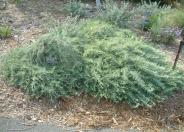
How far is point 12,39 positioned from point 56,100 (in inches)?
59.7

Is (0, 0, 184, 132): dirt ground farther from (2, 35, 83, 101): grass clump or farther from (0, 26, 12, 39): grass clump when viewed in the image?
(0, 26, 12, 39): grass clump

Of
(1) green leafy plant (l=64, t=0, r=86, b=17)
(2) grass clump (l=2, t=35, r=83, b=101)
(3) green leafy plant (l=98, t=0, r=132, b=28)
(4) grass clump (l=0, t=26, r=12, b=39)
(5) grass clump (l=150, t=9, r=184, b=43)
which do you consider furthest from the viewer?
(1) green leafy plant (l=64, t=0, r=86, b=17)

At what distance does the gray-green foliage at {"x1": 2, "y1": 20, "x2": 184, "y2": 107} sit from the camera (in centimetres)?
528

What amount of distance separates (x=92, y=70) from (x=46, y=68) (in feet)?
1.75

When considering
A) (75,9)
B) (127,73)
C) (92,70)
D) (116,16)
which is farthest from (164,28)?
A: (92,70)

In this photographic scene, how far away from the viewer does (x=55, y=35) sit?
5590 mm

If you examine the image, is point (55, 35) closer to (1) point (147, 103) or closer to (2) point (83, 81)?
(2) point (83, 81)

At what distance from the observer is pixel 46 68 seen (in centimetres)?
541

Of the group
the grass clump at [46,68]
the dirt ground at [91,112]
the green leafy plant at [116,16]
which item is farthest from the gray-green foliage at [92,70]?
the green leafy plant at [116,16]

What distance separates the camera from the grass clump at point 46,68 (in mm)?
5270

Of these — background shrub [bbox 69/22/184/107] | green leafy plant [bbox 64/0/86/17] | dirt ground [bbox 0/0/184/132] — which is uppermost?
green leafy plant [bbox 64/0/86/17]

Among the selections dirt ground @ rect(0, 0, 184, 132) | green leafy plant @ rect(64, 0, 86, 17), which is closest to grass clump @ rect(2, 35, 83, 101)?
dirt ground @ rect(0, 0, 184, 132)

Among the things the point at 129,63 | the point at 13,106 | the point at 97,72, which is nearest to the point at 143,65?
the point at 129,63

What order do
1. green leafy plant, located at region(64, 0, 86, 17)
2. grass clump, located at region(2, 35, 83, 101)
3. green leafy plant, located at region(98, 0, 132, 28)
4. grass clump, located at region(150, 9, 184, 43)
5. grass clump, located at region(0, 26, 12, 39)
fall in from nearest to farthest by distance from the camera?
grass clump, located at region(2, 35, 83, 101) → grass clump, located at region(0, 26, 12, 39) → grass clump, located at region(150, 9, 184, 43) → green leafy plant, located at region(98, 0, 132, 28) → green leafy plant, located at region(64, 0, 86, 17)
